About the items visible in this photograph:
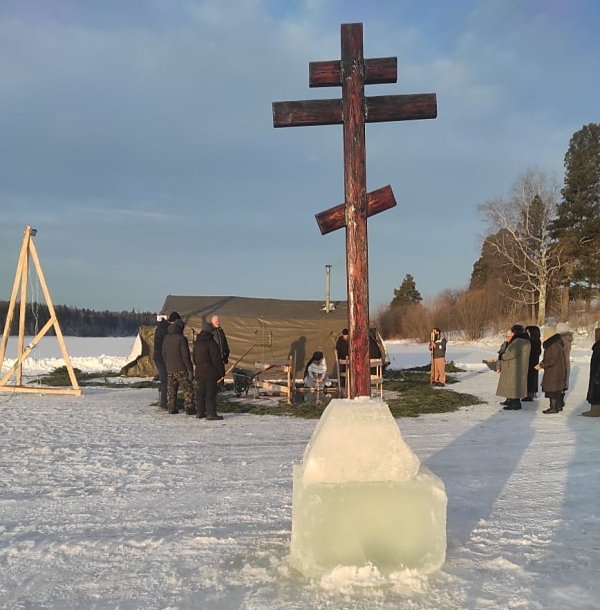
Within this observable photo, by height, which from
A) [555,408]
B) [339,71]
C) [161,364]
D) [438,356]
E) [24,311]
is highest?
[339,71]

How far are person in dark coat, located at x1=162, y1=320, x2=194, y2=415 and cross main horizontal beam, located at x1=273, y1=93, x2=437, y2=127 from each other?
6.12 m

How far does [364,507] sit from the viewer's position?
2.98 m

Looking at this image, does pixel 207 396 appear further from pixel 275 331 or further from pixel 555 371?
pixel 275 331

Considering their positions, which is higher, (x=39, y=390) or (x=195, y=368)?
(x=195, y=368)

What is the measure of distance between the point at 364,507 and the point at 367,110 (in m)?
2.67

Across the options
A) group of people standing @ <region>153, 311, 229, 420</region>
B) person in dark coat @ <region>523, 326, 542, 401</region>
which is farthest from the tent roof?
group of people standing @ <region>153, 311, 229, 420</region>

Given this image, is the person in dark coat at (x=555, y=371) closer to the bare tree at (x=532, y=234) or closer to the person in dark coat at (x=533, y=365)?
the person in dark coat at (x=533, y=365)

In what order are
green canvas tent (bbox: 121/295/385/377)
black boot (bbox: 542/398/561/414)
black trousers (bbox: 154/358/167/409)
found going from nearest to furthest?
black boot (bbox: 542/398/561/414) < black trousers (bbox: 154/358/167/409) < green canvas tent (bbox: 121/295/385/377)

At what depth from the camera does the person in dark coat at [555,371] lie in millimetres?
9102

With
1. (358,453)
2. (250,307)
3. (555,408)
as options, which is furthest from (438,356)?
(358,453)

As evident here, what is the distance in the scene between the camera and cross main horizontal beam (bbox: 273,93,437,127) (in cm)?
368

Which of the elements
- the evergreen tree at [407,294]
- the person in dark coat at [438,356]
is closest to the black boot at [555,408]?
the person in dark coat at [438,356]

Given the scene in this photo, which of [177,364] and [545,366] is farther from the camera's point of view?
[177,364]

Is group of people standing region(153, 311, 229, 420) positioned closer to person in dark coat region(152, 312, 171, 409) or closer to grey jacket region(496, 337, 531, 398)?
person in dark coat region(152, 312, 171, 409)
